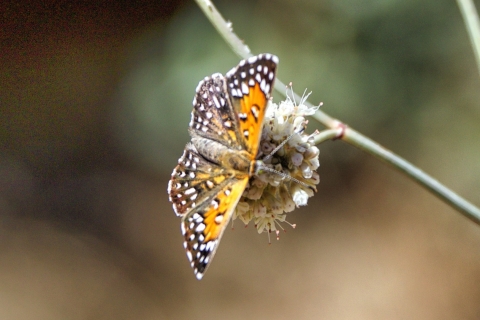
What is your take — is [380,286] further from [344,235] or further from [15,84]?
[15,84]

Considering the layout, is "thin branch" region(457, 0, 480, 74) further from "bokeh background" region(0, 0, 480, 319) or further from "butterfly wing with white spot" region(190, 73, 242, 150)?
"bokeh background" region(0, 0, 480, 319)

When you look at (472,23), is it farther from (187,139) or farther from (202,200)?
(187,139)

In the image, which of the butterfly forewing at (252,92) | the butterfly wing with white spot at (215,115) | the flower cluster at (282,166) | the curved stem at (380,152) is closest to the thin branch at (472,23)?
the curved stem at (380,152)

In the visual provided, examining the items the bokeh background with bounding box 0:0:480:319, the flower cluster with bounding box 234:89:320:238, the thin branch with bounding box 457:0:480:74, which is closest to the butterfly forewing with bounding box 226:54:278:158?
the flower cluster with bounding box 234:89:320:238

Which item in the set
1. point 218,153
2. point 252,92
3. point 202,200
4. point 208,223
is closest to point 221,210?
point 208,223

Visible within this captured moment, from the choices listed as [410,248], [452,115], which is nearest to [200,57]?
[452,115]

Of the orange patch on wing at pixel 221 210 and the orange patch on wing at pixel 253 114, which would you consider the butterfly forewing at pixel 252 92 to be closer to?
the orange patch on wing at pixel 253 114
